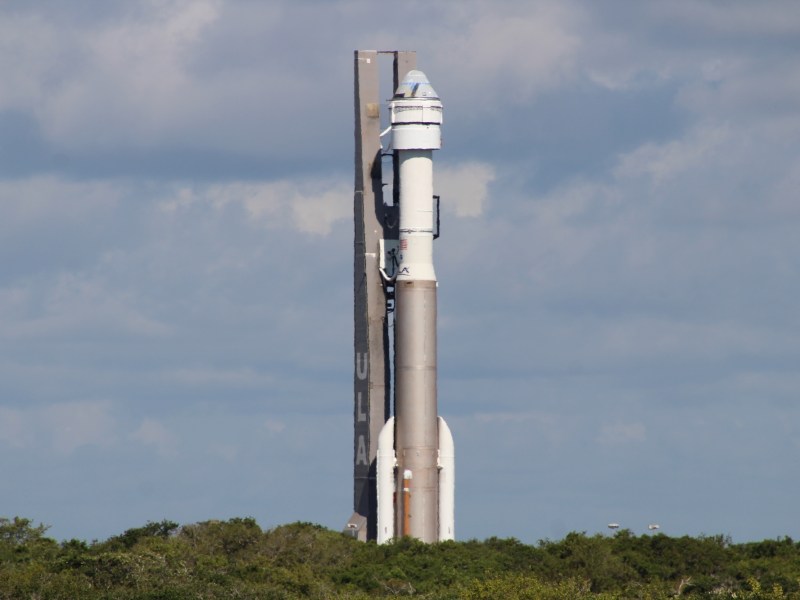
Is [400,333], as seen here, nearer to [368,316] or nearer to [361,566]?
[368,316]

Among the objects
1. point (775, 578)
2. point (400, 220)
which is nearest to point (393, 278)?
point (400, 220)

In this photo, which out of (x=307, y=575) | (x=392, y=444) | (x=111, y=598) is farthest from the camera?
(x=392, y=444)

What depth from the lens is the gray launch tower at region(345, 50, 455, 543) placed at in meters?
94.1

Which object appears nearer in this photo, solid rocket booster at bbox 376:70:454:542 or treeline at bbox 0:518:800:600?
treeline at bbox 0:518:800:600

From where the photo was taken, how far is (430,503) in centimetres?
9462

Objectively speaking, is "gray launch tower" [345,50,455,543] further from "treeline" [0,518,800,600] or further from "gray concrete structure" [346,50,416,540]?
"treeline" [0,518,800,600]

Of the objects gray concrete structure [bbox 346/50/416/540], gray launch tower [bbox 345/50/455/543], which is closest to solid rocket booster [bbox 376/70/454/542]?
gray launch tower [bbox 345/50/455/543]

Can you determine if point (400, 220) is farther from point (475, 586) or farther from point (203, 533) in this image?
point (475, 586)

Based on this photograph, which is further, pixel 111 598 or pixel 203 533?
pixel 203 533

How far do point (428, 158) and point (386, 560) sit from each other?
18.9m

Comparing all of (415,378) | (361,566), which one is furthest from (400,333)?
(361,566)

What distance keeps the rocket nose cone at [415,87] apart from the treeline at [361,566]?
21020 mm

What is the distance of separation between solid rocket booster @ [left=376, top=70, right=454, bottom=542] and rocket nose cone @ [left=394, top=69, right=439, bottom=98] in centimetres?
22

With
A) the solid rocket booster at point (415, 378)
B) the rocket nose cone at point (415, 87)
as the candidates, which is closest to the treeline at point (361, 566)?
the solid rocket booster at point (415, 378)
